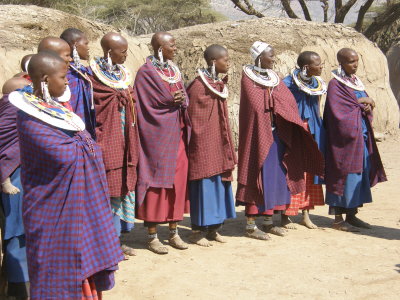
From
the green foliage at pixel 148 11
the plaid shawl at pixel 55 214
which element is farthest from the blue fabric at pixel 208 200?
the green foliage at pixel 148 11

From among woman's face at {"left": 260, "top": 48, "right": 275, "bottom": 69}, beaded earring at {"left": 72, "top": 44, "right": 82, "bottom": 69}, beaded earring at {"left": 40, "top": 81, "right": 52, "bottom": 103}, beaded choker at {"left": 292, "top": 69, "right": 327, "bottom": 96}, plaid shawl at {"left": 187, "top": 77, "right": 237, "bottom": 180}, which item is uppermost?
woman's face at {"left": 260, "top": 48, "right": 275, "bottom": 69}

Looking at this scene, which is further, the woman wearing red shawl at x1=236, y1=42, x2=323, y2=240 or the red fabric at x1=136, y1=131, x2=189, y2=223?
the woman wearing red shawl at x1=236, y1=42, x2=323, y2=240

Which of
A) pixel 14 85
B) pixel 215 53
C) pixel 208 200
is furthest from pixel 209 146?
pixel 14 85

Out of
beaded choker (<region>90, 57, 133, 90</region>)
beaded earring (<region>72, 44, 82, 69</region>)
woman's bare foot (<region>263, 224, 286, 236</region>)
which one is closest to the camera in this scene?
beaded earring (<region>72, 44, 82, 69</region>)

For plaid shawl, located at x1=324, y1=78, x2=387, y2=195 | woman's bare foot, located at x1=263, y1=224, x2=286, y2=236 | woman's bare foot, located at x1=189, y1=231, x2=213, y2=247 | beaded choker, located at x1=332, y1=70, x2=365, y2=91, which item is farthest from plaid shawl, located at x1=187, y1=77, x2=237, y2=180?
beaded choker, located at x1=332, y1=70, x2=365, y2=91

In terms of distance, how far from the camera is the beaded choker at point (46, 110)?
326 cm

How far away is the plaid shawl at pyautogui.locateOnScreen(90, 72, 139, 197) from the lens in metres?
5.18

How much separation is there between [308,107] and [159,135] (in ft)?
5.98

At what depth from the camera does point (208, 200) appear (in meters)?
5.81

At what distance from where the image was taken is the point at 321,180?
21.5 feet

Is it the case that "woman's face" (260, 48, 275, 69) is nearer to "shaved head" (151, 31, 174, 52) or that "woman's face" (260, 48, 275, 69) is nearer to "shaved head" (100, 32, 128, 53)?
"shaved head" (151, 31, 174, 52)

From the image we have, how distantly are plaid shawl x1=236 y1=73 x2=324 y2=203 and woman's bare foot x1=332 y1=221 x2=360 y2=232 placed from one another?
0.70 m

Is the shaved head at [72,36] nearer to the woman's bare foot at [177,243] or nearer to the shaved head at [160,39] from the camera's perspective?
the shaved head at [160,39]

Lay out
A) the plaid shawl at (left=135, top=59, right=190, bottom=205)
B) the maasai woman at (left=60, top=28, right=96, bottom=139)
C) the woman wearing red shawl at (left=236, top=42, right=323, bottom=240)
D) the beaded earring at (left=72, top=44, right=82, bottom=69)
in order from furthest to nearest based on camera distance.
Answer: the woman wearing red shawl at (left=236, top=42, right=323, bottom=240) → the plaid shawl at (left=135, top=59, right=190, bottom=205) → the beaded earring at (left=72, top=44, right=82, bottom=69) → the maasai woman at (left=60, top=28, right=96, bottom=139)
